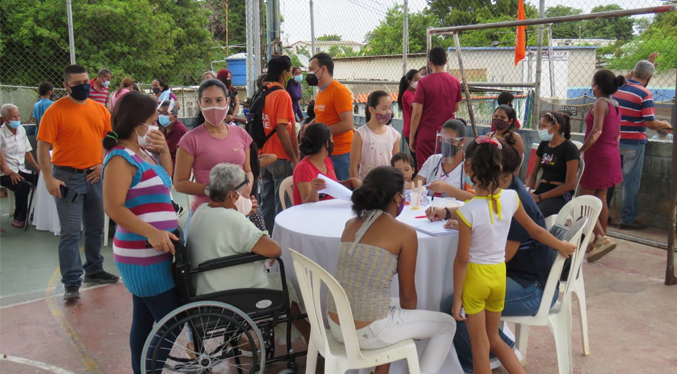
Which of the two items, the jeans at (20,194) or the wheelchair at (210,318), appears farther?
the jeans at (20,194)

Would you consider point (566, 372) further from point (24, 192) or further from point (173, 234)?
point (24, 192)

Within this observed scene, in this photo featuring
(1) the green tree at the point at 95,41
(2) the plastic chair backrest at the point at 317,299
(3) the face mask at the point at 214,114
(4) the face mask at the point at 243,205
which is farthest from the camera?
(1) the green tree at the point at 95,41

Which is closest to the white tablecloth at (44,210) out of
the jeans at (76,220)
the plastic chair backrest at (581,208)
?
the jeans at (76,220)

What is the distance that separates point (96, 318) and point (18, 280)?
133 centimetres

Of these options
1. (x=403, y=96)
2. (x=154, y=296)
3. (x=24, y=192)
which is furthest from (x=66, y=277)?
(x=403, y=96)

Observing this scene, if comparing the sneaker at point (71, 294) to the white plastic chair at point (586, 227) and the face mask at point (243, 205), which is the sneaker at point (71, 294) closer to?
the face mask at point (243, 205)

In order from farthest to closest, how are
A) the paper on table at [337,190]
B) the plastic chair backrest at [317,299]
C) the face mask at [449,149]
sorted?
1. the face mask at [449,149]
2. the paper on table at [337,190]
3. the plastic chair backrest at [317,299]

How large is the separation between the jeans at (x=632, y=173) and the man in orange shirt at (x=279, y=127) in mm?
3475

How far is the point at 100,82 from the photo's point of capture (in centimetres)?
816

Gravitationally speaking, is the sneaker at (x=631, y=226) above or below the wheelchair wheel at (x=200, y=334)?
below

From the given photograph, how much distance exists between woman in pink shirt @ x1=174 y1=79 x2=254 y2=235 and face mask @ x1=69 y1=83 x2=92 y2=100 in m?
1.32

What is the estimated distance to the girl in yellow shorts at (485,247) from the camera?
98.0 inches

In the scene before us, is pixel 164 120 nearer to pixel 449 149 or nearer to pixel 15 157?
pixel 449 149

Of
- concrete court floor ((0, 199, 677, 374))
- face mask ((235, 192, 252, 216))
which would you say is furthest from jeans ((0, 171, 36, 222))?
face mask ((235, 192, 252, 216))
